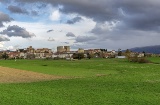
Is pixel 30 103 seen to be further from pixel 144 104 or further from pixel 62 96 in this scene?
pixel 144 104

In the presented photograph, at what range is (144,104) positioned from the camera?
61.7 ft

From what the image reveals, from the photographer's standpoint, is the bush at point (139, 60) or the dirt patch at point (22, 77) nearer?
the dirt patch at point (22, 77)

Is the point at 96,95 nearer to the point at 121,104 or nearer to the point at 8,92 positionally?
the point at 121,104

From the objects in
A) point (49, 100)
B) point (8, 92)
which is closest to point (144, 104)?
point (49, 100)

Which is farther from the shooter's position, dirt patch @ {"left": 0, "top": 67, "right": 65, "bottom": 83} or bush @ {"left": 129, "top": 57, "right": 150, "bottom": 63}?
bush @ {"left": 129, "top": 57, "right": 150, "bottom": 63}

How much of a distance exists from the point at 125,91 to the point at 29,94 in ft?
24.6

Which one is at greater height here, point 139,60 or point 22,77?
point 139,60

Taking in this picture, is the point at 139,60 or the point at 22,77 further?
the point at 139,60

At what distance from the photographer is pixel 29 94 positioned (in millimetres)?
21828

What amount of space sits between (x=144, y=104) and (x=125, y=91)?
17.9 feet

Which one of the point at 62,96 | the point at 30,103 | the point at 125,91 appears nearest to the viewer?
the point at 30,103

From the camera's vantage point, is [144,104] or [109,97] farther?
[109,97]

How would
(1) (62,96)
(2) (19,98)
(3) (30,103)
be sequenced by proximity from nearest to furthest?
(3) (30,103) < (2) (19,98) < (1) (62,96)

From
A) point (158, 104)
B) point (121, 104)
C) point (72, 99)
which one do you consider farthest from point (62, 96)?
point (158, 104)
